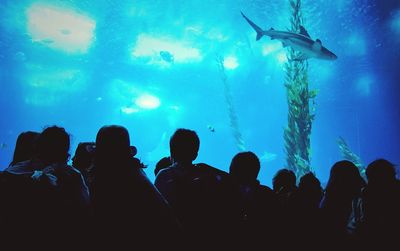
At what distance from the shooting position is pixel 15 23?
739 inches

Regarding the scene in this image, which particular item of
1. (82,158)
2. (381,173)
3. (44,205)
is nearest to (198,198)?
(44,205)

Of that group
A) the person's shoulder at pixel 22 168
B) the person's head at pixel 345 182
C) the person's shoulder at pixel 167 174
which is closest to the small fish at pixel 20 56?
the person's shoulder at pixel 22 168

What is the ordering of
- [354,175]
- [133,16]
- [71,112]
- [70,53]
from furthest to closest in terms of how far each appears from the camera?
[71,112]
[70,53]
[133,16]
[354,175]

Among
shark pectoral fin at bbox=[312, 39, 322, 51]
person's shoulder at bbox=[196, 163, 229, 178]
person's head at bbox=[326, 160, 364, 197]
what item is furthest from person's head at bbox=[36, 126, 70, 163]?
shark pectoral fin at bbox=[312, 39, 322, 51]

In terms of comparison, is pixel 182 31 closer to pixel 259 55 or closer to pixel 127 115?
pixel 259 55

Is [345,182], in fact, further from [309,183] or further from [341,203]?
[309,183]

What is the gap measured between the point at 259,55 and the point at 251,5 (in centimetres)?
835

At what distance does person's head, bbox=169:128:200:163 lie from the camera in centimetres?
245

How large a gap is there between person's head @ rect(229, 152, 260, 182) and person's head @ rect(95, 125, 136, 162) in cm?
114

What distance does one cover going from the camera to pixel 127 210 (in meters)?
1.65

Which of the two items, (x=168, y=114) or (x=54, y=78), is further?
(x=168, y=114)

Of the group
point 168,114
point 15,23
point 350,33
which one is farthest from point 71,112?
point 350,33

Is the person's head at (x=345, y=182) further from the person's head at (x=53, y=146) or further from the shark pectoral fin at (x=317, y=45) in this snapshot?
the shark pectoral fin at (x=317, y=45)

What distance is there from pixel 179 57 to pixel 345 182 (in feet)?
77.1
